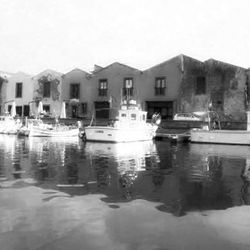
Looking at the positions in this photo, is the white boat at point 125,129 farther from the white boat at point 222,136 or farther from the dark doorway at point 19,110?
the dark doorway at point 19,110

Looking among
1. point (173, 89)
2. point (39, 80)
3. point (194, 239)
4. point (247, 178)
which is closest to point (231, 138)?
point (173, 89)

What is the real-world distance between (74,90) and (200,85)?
1660 centimetres

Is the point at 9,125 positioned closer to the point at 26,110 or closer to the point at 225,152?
the point at 26,110

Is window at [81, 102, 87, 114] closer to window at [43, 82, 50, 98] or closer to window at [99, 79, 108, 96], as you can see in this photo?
window at [99, 79, 108, 96]

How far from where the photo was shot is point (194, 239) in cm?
582

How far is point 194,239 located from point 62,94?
43.0 m

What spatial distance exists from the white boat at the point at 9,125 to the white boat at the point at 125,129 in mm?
14497

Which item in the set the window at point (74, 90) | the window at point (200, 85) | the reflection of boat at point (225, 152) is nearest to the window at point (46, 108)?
the window at point (74, 90)

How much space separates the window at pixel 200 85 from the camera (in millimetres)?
39406

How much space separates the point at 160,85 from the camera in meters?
41.5

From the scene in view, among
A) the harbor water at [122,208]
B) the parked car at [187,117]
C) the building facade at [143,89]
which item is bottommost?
the harbor water at [122,208]

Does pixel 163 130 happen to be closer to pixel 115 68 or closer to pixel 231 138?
pixel 231 138

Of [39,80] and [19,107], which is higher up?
[39,80]

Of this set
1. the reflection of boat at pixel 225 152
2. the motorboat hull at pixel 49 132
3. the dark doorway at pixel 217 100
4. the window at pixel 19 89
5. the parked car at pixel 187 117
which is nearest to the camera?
the reflection of boat at pixel 225 152
